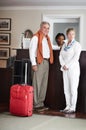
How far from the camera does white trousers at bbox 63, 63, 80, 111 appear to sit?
443 cm

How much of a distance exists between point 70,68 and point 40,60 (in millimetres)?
466

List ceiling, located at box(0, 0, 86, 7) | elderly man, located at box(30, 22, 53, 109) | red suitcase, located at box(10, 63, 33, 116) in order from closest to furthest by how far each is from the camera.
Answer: red suitcase, located at box(10, 63, 33, 116) → elderly man, located at box(30, 22, 53, 109) → ceiling, located at box(0, 0, 86, 7)

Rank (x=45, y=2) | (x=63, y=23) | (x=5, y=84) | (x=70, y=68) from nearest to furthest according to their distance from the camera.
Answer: (x=70, y=68), (x=5, y=84), (x=45, y=2), (x=63, y=23)

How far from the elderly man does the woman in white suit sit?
26 cm

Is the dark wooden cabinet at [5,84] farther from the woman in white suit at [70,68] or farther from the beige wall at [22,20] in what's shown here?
the beige wall at [22,20]

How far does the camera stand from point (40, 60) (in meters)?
4.58

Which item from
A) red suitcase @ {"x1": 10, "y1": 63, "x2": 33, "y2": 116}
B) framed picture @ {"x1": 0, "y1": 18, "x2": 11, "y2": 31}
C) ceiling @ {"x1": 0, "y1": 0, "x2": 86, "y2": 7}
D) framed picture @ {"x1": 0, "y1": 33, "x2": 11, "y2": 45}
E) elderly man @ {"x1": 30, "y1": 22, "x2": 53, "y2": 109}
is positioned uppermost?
ceiling @ {"x1": 0, "y1": 0, "x2": 86, "y2": 7}

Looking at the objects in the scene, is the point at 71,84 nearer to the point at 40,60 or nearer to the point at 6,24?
the point at 40,60

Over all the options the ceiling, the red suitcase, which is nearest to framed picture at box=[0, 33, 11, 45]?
the ceiling

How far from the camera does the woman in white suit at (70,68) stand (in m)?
4.41

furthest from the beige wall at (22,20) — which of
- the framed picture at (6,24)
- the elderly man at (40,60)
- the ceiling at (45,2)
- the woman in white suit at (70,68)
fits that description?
the woman in white suit at (70,68)

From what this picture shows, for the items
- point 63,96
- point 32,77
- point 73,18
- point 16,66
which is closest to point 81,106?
point 63,96

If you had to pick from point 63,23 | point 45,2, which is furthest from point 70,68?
point 63,23

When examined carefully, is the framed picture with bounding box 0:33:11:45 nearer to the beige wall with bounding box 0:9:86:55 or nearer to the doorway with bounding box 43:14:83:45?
the beige wall with bounding box 0:9:86:55
